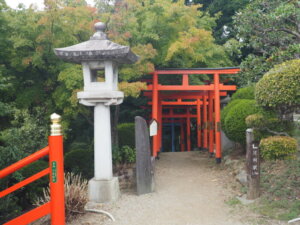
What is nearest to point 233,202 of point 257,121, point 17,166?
point 257,121

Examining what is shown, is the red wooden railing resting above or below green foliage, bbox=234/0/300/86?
below

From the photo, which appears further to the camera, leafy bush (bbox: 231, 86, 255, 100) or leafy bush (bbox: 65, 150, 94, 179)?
leafy bush (bbox: 231, 86, 255, 100)

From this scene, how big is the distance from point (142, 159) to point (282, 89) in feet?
11.2

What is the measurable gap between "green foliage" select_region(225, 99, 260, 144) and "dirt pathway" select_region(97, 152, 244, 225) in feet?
4.17

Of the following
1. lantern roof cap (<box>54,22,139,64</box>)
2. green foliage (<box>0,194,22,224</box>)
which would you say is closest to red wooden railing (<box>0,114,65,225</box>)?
lantern roof cap (<box>54,22,139,64</box>)

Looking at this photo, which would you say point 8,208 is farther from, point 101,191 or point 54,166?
point 54,166

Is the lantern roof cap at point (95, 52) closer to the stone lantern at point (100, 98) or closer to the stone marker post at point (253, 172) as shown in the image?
the stone lantern at point (100, 98)

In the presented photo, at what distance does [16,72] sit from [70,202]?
18.4 ft

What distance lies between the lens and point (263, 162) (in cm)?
795

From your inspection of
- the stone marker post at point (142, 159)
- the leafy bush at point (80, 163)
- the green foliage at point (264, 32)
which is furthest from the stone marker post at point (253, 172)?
the leafy bush at point (80, 163)

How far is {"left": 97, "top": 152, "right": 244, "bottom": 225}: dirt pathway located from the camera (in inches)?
207

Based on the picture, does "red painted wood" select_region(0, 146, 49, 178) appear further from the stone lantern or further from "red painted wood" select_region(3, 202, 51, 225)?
the stone lantern

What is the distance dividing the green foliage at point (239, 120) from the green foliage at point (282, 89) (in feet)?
11.8

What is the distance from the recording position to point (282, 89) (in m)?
4.66
